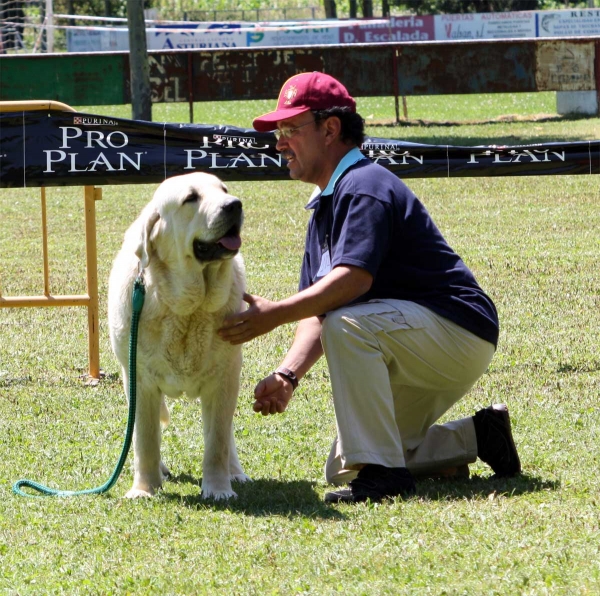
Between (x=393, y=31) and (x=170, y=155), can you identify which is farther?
(x=393, y=31)

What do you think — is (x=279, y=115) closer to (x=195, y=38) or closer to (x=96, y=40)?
(x=195, y=38)

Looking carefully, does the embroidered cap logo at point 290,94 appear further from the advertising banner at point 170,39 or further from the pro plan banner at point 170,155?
the advertising banner at point 170,39

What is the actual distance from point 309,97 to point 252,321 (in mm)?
1006

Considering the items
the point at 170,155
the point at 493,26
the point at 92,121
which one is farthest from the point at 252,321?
the point at 493,26

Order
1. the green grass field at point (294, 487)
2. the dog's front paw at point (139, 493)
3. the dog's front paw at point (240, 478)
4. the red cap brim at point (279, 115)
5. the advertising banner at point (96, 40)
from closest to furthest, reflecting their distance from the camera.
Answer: the green grass field at point (294, 487)
the red cap brim at point (279, 115)
the dog's front paw at point (139, 493)
the dog's front paw at point (240, 478)
the advertising banner at point (96, 40)

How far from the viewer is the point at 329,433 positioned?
5641mm

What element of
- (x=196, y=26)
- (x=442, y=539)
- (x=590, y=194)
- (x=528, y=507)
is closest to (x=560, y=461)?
(x=528, y=507)

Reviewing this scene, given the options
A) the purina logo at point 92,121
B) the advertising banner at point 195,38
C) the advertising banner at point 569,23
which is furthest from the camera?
the advertising banner at point 195,38

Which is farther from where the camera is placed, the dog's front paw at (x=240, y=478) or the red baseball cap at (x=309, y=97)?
the dog's front paw at (x=240, y=478)

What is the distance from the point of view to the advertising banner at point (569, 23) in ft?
127

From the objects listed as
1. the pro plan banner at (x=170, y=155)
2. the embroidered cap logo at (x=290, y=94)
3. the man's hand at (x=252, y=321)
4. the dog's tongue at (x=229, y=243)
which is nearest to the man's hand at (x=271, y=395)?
the man's hand at (x=252, y=321)

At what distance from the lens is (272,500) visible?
15.1 feet

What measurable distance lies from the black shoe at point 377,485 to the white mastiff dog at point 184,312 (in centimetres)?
54

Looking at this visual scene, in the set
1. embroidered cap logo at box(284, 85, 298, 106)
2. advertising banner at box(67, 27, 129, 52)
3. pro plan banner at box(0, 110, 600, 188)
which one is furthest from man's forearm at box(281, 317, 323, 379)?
advertising banner at box(67, 27, 129, 52)
